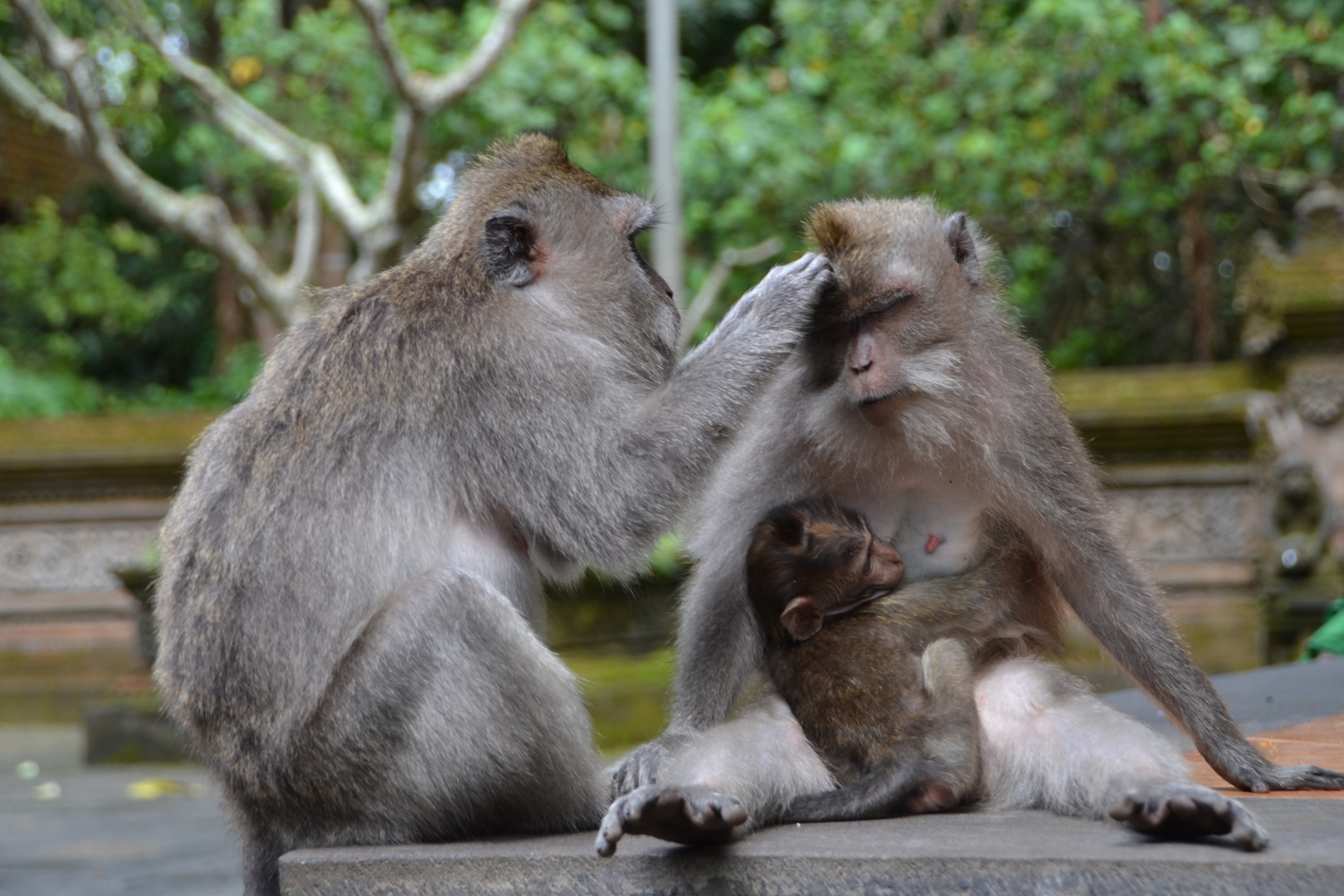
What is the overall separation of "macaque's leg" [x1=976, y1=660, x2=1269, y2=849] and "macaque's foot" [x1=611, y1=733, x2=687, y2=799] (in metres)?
0.63

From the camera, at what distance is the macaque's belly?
2.92 meters

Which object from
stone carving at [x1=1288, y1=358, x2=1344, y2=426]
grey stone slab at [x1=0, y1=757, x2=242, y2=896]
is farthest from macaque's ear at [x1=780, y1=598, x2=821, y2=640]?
stone carving at [x1=1288, y1=358, x2=1344, y2=426]

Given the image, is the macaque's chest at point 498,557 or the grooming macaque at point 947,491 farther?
the macaque's chest at point 498,557

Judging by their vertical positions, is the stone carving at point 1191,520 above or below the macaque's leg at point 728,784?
below

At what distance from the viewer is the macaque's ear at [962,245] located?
2967 mm

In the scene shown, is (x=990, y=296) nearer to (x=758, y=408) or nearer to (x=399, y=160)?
(x=758, y=408)

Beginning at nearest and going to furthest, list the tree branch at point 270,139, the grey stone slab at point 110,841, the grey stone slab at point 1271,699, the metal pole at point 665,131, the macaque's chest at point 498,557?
1. the macaque's chest at point 498,557
2. the grey stone slab at point 1271,699
3. the grey stone slab at point 110,841
4. the metal pole at point 665,131
5. the tree branch at point 270,139

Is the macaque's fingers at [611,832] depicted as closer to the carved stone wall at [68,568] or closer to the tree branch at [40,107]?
the tree branch at [40,107]

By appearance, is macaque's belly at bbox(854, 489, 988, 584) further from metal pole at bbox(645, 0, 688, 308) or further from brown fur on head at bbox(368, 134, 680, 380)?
metal pole at bbox(645, 0, 688, 308)

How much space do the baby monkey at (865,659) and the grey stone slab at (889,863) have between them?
3.3 inches

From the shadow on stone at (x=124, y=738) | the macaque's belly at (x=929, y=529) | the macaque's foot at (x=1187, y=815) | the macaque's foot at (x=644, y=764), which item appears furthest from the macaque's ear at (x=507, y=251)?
the shadow on stone at (x=124, y=738)

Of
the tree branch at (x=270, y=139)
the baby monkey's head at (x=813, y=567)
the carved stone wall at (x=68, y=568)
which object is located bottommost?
the carved stone wall at (x=68, y=568)

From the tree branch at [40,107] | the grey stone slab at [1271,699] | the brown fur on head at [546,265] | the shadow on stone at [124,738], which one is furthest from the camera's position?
the tree branch at [40,107]

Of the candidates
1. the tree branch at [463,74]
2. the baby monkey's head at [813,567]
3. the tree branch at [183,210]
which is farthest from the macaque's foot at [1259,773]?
the tree branch at [183,210]
